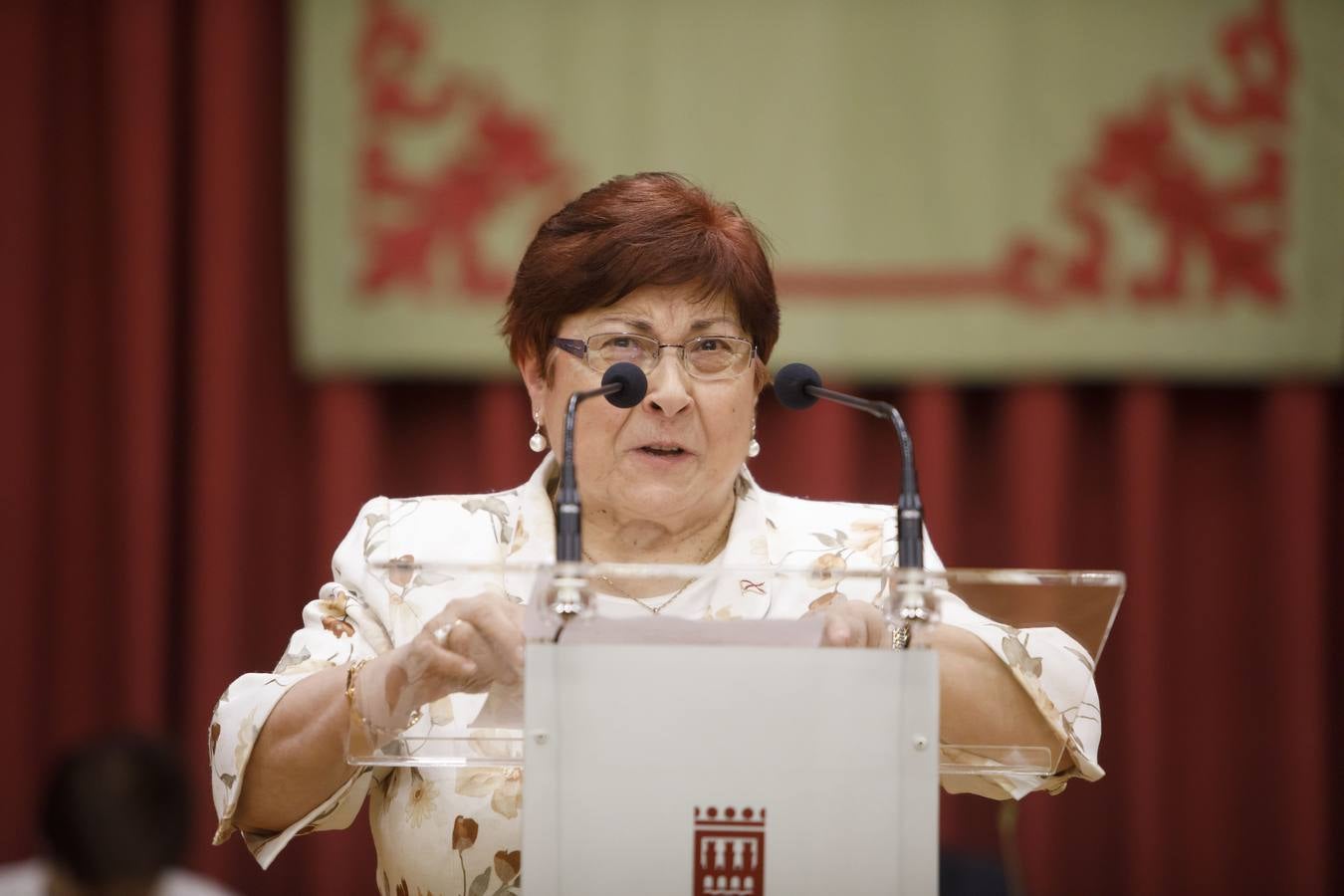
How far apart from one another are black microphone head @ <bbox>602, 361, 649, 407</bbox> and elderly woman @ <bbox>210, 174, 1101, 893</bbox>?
0.21 meters

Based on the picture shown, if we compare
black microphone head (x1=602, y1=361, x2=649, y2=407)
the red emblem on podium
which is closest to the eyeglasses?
black microphone head (x1=602, y1=361, x2=649, y2=407)

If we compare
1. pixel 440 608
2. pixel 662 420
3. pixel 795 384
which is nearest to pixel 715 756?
pixel 440 608

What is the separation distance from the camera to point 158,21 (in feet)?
12.3

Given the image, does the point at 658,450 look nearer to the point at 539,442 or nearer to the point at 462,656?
the point at 539,442

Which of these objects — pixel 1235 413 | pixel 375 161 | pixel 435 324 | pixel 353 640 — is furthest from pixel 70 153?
pixel 1235 413

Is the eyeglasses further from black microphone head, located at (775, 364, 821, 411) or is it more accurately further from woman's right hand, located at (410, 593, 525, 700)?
woman's right hand, located at (410, 593, 525, 700)

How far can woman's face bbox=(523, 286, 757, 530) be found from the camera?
206 centimetres

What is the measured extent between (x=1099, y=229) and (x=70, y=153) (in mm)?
2612

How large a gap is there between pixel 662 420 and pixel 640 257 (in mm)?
227

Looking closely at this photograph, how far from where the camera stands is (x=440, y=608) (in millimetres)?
1501

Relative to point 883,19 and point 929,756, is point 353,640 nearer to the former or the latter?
point 929,756

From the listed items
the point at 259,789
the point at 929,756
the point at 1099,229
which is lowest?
the point at 259,789

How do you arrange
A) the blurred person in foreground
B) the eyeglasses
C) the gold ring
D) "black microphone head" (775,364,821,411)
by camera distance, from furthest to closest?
the eyeglasses < "black microphone head" (775,364,821,411) < the gold ring < the blurred person in foreground

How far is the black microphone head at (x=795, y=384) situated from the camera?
177 cm
